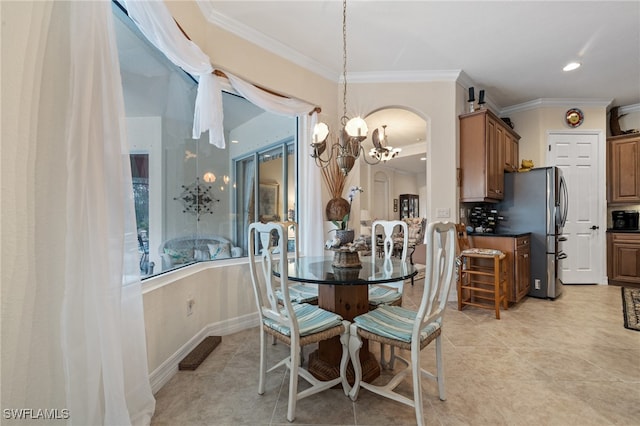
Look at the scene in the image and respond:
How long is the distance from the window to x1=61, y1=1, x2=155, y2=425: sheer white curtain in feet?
1.48

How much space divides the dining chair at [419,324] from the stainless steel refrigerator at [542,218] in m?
2.89

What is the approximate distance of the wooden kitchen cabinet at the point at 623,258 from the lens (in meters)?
4.11

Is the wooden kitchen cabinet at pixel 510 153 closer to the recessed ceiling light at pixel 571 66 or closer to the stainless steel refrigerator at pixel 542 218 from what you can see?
the stainless steel refrigerator at pixel 542 218

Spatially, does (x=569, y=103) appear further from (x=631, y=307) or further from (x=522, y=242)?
(x=631, y=307)

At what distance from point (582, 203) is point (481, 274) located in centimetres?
279

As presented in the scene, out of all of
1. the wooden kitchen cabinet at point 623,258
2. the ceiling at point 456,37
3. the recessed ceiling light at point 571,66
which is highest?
the ceiling at point 456,37

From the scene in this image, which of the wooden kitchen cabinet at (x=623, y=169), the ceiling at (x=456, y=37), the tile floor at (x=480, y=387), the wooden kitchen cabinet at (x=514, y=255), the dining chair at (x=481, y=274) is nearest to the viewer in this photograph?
the tile floor at (x=480, y=387)

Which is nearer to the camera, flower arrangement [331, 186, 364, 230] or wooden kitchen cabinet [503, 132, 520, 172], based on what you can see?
flower arrangement [331, 186, 364, 230]

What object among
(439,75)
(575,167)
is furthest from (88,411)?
(575,167)

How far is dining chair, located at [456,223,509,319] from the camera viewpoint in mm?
3079

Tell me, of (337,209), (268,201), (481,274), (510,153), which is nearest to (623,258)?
(510,153)

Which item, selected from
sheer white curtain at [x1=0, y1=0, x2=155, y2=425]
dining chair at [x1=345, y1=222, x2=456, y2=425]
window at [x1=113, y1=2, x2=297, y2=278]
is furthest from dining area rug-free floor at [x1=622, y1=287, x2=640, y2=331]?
sheer white curtain at [x1=0, y1=0, x2=155, y2=425]

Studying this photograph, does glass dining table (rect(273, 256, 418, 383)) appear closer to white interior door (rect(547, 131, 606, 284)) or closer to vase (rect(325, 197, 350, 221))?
vase (rect(325, 197, 350, 221))

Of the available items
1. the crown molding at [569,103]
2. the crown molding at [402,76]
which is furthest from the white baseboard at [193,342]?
the crown molding at [569,103]
